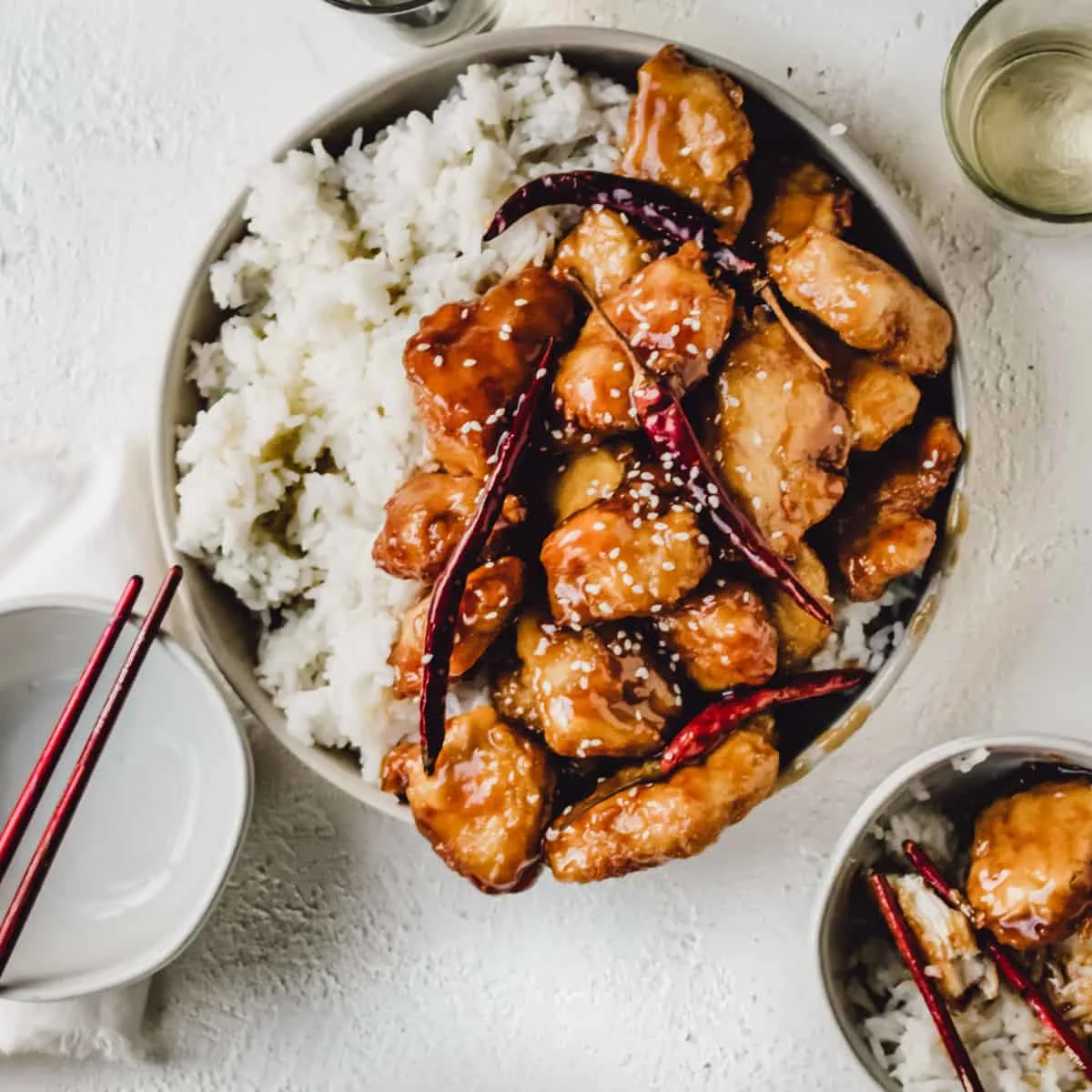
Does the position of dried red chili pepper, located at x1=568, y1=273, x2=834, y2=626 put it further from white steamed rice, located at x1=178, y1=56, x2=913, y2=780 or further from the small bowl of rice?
the small bowl of rice

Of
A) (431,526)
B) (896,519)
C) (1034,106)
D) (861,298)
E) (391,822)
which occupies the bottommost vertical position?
(391,822)

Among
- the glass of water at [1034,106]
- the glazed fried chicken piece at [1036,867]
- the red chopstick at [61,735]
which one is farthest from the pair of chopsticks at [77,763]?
the glass of water at [1034,106]

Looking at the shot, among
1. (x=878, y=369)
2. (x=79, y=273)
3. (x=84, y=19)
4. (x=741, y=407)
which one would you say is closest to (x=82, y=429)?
(x=79, y=273)

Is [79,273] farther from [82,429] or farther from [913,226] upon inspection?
[913,226]

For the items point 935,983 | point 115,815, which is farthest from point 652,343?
point 115,815

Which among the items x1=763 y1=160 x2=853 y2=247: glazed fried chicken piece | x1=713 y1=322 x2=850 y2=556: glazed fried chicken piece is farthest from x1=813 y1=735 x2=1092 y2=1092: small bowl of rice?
x1=763 y1=160 x2=853 y2=247: glazed fried chicken piece

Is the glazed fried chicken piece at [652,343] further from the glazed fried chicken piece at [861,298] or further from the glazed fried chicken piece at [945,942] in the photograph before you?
the glazed fried chicken piece at [945,942]

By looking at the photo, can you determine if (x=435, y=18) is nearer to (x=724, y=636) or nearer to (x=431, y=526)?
(x=431, y=526)
